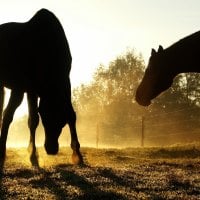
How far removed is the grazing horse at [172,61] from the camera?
42.2ft

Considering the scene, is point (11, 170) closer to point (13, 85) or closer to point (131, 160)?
point (13, 85)

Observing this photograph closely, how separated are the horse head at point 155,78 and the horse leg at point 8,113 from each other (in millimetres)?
3443

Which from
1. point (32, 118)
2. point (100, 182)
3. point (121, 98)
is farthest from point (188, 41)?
point (121, 98)

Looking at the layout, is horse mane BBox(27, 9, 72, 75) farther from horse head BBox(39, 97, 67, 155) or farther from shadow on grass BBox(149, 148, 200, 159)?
shadow on grass BBox(149, 148, 200, 159)

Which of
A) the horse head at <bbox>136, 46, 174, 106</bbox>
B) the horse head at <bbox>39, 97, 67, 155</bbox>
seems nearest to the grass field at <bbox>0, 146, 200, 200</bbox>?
the horse head at <bbox>39, 97, 67, 155</bbox>

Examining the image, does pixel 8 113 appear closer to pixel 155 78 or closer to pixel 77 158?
pixel 77 158

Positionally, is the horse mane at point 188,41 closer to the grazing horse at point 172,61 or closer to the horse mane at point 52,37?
the grazing horse at point 172,61

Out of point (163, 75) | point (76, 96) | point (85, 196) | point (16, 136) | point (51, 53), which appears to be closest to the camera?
point (85, 196)

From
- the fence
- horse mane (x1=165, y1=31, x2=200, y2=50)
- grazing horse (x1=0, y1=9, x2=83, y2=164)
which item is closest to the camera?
grazing horse (x1=0, y1=9, x2=83, y2=164)

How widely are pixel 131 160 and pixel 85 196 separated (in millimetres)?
6892

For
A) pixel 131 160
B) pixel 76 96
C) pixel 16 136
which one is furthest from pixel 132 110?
pixel 16 136

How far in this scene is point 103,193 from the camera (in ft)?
24.5

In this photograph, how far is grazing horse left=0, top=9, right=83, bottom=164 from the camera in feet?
33.0

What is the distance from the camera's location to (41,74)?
35.5 feet
